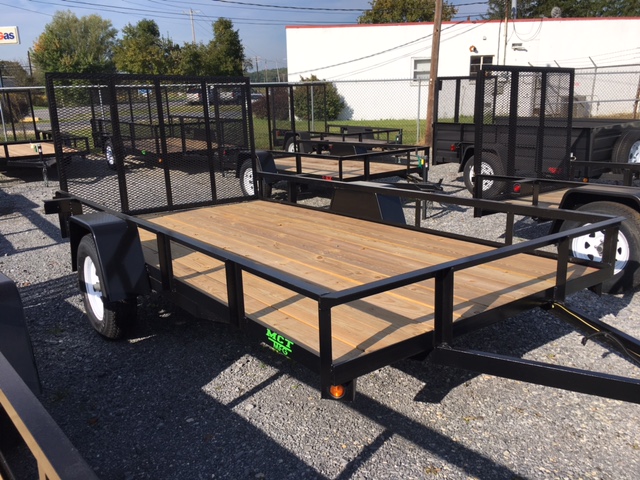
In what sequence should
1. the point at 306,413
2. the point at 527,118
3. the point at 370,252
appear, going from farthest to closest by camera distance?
the point at 527,118 → the point at 370,252 → the point at 306,413

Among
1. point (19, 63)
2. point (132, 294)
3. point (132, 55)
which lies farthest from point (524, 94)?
point (19, 63)

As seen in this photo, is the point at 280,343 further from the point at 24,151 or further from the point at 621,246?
the point at 24,151

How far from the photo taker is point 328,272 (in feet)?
13.1

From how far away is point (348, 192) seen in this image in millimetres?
5793

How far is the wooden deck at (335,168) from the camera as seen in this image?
32.3 ft

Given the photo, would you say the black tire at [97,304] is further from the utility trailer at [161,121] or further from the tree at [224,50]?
the tree at [224,50]

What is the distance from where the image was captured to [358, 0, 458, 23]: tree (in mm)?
44219

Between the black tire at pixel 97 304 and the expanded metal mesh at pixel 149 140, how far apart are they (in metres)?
1.11

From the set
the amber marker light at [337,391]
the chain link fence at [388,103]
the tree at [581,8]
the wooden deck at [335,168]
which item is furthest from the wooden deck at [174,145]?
the tree at [581,8]

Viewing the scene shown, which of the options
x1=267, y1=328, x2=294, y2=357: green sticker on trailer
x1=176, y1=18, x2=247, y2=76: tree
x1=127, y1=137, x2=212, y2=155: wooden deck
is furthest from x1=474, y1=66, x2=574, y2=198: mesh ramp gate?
x1=176, y1=18, x2=247, y2=76: tree

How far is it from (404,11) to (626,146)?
3943cm

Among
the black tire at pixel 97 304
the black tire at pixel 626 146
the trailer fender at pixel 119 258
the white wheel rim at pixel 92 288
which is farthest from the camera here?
the black tire at pixel 626 146

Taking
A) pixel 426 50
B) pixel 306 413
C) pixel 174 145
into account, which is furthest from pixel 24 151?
pixel 426 50

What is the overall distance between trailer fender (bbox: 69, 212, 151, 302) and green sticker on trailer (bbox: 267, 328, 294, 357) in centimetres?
155
